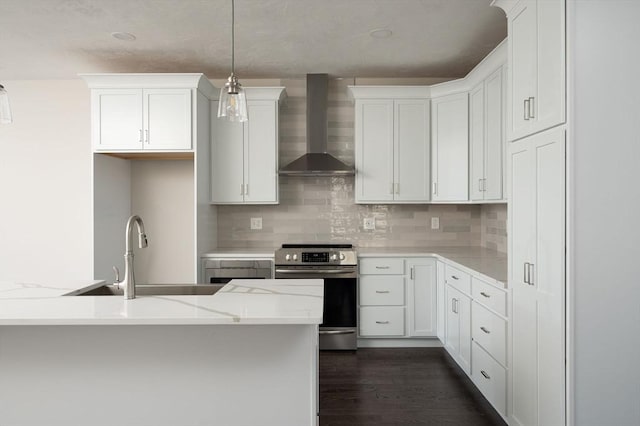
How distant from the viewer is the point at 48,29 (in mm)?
3441

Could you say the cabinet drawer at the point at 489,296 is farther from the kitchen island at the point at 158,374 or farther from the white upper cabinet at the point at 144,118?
the white upper cabinet at the point at 144,118

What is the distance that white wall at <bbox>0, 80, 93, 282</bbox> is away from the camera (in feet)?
15.3

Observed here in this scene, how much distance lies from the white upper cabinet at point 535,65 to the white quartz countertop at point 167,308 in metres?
1.37

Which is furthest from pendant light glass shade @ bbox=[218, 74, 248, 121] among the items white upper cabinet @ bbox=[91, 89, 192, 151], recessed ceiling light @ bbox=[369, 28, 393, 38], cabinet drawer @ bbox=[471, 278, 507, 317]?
white upper cabinet @ bbox=[91, 89, 192, 151]

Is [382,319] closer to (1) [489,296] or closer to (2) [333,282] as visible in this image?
(2) [333,282]

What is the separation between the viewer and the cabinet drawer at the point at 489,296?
2.65 metres

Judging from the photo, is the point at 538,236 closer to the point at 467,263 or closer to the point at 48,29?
the point at 467,263

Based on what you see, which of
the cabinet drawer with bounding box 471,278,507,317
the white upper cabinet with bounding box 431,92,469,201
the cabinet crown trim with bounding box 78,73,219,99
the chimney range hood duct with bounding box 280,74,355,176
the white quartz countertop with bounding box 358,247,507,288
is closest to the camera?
the cabinet drawer with bounding box 471,278,507,317

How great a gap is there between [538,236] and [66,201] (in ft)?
14.8

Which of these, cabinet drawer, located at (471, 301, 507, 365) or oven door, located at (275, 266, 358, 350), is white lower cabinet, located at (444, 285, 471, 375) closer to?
cabinet drawer, located at (471, 301, 507, 365)

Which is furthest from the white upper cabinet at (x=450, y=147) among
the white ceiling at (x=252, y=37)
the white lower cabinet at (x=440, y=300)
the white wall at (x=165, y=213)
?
the white wall at (x=165, y=213)

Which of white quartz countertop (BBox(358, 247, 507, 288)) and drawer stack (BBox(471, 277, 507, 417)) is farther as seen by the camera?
white quartz countertop (BBox(358, 247, 507, 288))

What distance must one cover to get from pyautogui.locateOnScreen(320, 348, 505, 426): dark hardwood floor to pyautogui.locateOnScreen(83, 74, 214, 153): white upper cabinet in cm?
241

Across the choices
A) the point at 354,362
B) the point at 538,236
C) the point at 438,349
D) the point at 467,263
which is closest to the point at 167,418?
the point at 538,236
